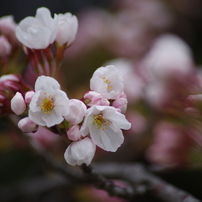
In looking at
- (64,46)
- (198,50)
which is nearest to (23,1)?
(198,50)

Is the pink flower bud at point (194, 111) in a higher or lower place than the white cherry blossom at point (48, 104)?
higher

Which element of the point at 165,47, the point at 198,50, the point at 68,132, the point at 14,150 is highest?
the point at 198,50

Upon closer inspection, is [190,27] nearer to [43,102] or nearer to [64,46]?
[64,46]

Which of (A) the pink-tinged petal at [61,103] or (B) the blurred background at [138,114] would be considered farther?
(B) the blurred background at [138,114]

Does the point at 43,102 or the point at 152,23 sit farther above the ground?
the point at 152,23

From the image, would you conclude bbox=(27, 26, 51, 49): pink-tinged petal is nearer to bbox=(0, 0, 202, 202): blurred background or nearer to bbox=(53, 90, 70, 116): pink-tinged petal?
bbox=(53, 90, 70, 116): pink-tinged petal

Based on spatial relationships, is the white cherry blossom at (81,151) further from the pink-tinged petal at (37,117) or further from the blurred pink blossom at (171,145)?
the blurred pink blossom at (171,145)

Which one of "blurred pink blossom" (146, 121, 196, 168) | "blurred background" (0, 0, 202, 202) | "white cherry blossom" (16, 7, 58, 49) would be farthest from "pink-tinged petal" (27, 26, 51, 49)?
"blurred pink blossom" (146, 121, 196, 168)

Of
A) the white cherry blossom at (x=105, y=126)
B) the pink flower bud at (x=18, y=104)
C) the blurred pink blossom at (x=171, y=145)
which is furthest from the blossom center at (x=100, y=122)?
the blurred pink blossom at (x=171, y=145)
